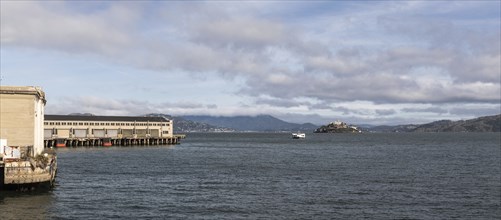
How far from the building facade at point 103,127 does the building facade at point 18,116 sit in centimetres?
10491

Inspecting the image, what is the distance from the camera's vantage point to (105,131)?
176 m

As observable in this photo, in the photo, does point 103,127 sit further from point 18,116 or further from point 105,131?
point 18,116

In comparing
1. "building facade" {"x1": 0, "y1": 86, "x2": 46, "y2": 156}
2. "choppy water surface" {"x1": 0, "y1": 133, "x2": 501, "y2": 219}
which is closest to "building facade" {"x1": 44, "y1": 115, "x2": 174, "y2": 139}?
"choppy water surface" {"x1": 0, "y1": 133, "x2": 501, "y2": 219}

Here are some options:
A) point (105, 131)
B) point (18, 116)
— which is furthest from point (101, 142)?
point (18, 116)

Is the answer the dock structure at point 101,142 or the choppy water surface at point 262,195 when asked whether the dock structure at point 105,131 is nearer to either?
the dock structure at point 101,142

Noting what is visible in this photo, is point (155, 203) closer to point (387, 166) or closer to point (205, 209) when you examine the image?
point (205, 209)

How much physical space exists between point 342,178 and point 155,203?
102 ft

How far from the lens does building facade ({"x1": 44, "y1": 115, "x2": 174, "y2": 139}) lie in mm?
166125

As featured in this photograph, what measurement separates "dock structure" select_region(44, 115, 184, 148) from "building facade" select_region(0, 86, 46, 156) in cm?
9880

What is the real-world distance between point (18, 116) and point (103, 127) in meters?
114

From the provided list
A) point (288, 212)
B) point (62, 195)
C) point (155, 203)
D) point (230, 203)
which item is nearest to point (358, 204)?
point (288, 212)

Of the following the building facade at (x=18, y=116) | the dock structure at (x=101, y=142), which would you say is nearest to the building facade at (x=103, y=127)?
the dock structure at (x=101, y=142)

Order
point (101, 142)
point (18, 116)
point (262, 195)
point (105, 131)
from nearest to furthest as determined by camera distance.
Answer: point (262, 195), point (18, 116), point (101, 142), point (105, 131)

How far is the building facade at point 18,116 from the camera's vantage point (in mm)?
62625
